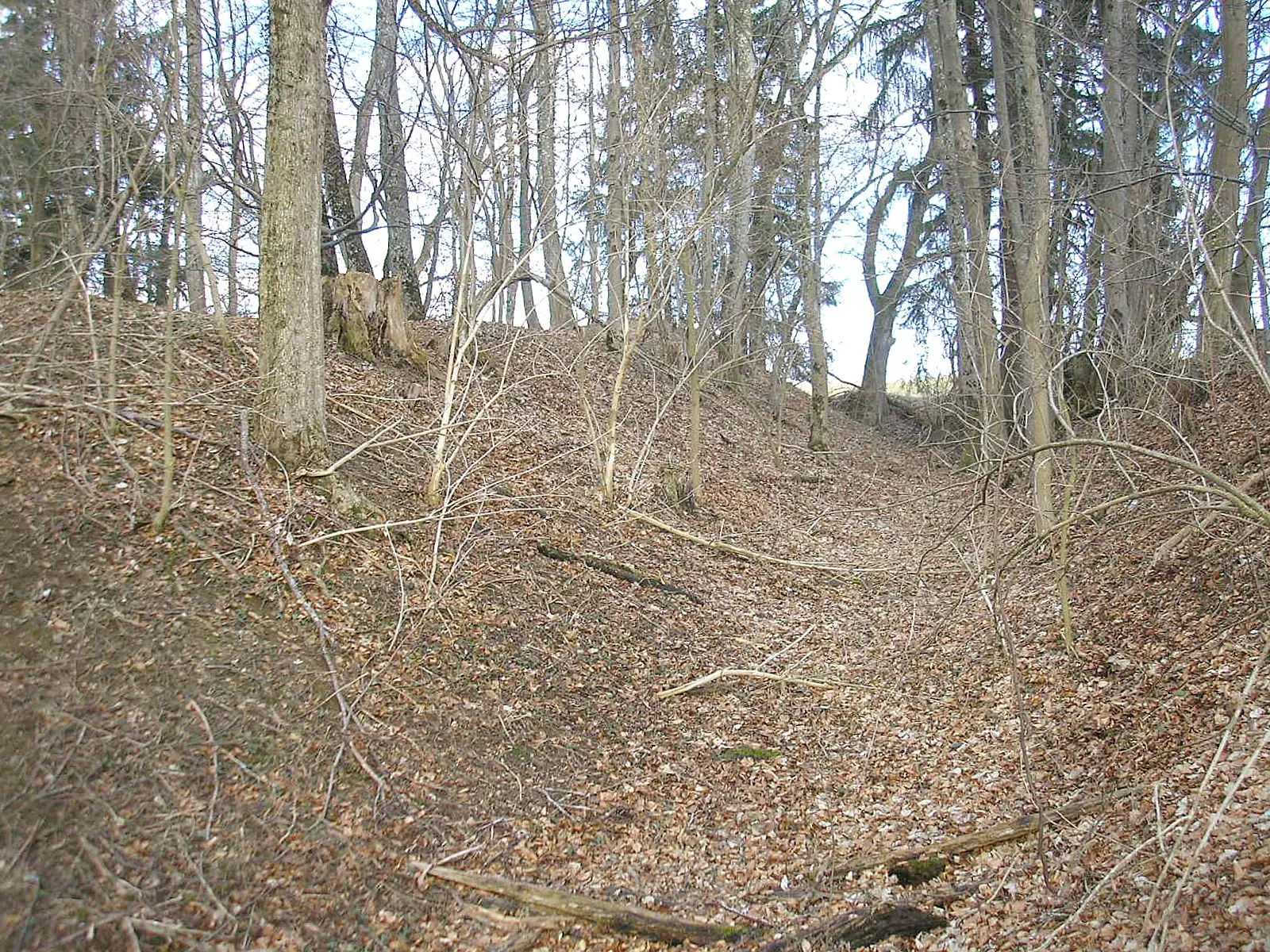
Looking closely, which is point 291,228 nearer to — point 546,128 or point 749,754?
point 546,128

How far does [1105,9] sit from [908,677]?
41.0 ft

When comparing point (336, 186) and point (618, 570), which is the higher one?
point (336, 186)

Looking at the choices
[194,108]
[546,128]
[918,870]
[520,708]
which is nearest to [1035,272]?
[918,870]

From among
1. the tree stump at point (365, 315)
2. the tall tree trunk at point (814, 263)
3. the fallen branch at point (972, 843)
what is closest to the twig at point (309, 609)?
the fallen branch at point (972, 843)

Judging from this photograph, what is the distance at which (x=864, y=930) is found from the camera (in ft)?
13.8

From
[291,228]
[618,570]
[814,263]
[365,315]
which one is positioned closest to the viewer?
[291,228]

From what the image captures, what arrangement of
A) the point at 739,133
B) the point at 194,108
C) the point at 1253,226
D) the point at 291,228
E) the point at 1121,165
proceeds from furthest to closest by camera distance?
the point at 1121,165, the point at 739,133, the point at 194,108, the point at 1253,226, the point at 291,228

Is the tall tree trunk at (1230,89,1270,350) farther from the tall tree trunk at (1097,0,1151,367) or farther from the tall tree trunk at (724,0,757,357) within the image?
the tall tree trunk at (724,0,757,357)

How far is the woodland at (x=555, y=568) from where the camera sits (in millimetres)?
4203

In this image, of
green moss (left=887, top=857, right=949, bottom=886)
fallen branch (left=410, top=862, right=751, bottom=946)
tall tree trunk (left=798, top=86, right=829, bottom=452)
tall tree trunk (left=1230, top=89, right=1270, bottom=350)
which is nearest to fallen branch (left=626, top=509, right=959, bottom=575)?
tall tree trunk (left=1230, top=89, right=1270, bottom=350)

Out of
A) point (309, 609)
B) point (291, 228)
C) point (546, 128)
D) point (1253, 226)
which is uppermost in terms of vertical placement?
point (546, 128)

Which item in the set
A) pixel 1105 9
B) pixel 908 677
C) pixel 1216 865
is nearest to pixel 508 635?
pixel 908 677

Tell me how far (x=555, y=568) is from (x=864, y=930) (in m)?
4.72

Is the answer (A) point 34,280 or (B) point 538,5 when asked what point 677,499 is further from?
(A) point 34,280
